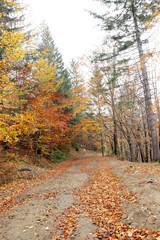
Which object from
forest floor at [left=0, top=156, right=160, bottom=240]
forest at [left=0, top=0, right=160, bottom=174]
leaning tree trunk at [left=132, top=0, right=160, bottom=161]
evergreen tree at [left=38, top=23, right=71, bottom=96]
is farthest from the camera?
evergreen tree at [left=38, top=23, right=71, bottom=96]

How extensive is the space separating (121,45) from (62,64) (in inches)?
656

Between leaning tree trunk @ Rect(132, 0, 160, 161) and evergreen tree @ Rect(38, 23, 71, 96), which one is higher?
evergreen tree @ Rect(38, 23, 71, 96)

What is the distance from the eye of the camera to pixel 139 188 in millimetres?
5930

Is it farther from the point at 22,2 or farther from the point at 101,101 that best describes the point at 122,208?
the point at 101,101

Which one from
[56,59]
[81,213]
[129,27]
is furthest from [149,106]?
[56,59]

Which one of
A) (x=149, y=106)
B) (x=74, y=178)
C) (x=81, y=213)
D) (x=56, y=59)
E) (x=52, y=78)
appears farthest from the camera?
(x=56, y=59)

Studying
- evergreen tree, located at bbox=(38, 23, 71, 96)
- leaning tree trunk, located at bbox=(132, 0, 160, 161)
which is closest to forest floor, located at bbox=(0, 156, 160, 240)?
leaning tree trunk, located at bbox=(132, 0, 160, 161)

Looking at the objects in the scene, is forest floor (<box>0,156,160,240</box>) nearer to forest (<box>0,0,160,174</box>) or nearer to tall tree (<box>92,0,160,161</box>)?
forest (<box>0,0,160,174</box>)

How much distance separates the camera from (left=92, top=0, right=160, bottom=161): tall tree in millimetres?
11781

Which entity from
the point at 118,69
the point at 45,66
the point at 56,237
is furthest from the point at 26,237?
the point at 45,66

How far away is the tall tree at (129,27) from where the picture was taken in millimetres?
11781

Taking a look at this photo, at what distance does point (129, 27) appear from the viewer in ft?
41.5

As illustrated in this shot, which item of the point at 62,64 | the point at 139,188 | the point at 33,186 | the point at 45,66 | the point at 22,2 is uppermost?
the point at 62,64

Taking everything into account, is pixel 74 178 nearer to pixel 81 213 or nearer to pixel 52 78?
pixel 81 213
